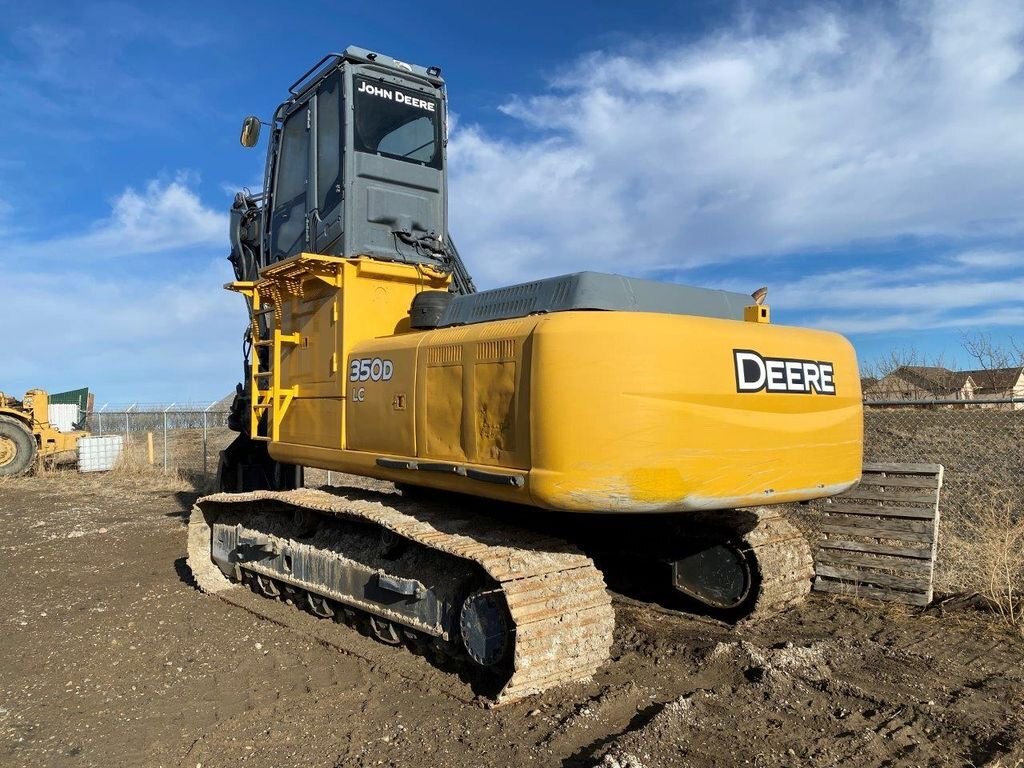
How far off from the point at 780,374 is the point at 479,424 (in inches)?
63.4

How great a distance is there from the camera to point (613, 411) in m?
3.68

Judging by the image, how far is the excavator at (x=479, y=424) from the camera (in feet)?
12.4

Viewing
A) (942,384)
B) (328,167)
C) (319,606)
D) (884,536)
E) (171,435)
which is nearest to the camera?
(319,606)

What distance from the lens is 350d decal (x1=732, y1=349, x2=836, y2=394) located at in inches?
157

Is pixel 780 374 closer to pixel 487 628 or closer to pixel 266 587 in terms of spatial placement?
pixel 487 628

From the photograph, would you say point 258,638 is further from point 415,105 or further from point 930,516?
point 930,516

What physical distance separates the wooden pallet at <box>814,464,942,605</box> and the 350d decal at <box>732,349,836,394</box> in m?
2.03

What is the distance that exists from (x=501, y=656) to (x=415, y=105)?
14.7 ft

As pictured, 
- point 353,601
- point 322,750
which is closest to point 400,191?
point 353,601

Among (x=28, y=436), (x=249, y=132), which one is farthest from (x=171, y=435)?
(x=249, y=132)

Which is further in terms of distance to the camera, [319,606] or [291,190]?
[291,190]

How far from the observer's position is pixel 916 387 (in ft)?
28.8

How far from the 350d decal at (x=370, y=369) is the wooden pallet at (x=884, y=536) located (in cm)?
367

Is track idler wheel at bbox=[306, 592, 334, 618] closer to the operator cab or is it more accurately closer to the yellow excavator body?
the yellow excavator body
